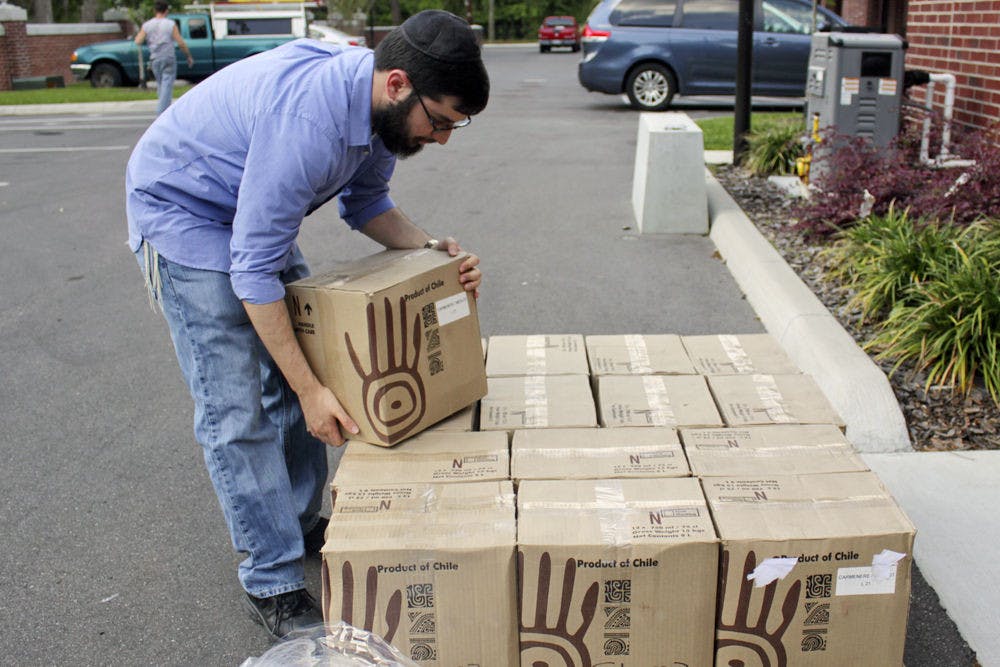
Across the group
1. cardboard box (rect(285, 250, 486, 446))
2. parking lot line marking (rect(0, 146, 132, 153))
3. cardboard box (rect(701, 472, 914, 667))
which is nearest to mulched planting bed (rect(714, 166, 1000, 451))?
cardboard box (rect(701, 472, 914, 667))

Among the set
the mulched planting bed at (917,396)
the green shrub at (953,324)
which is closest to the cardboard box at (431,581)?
the mulched planting bed at (917,396)

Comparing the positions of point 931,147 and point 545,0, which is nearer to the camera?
point 931,147

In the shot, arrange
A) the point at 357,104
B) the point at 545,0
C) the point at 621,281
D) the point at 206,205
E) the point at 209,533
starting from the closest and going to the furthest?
the point at 357,104 < the point at 206,205 < the point at 209,533 < the point at 621,281 < the point at 545,0

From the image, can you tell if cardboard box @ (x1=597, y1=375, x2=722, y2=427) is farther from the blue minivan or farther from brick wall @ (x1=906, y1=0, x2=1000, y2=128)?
the blue minivan

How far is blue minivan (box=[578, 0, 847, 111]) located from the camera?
49.1 feet

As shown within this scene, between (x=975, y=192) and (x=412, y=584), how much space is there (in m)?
4.63

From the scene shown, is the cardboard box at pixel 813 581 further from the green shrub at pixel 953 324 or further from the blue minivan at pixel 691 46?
the blue minivan at pixel 691 46

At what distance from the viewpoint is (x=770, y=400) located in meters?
3.13

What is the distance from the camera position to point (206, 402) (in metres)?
2.89

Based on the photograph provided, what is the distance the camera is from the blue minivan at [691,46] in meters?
15.0

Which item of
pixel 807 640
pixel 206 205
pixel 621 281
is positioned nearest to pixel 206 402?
pixel 206 205

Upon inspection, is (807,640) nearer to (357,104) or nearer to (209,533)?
(357,104)

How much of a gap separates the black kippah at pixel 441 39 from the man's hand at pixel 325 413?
97 cm

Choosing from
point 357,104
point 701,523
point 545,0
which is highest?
point 545,0
